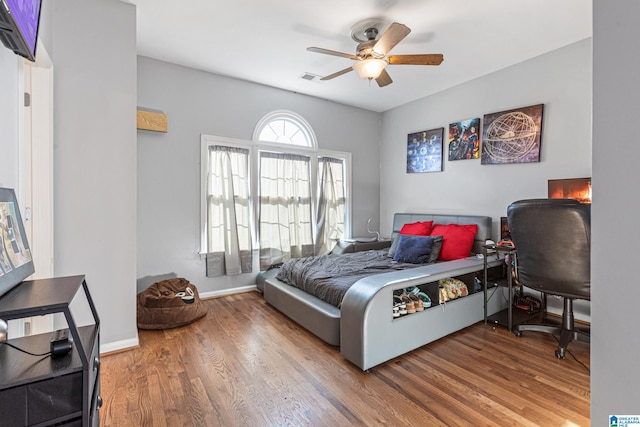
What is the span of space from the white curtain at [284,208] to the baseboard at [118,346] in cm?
179

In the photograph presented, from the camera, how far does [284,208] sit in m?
4.20

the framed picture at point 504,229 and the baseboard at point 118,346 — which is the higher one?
the framed picture at point 504,229

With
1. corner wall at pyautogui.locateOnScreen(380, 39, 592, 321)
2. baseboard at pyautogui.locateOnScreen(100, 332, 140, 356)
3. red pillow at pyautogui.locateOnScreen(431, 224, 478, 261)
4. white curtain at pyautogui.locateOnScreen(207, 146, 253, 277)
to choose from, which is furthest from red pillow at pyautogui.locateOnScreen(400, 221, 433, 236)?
baseboard at pyautogui.locateOnScreen(100, 332, 140, 356)

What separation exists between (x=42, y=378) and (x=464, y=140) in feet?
14.4

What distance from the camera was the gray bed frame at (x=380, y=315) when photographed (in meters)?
2.07

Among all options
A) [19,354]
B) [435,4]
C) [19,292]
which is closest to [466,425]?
[19,354]

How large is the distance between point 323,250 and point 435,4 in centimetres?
331

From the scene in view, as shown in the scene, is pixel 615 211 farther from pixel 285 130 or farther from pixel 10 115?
pixel 285 130

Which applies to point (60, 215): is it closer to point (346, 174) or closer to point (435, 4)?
point (435, 4)

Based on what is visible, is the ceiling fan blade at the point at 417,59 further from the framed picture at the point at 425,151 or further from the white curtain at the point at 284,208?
the white curtain at the point at 284,208

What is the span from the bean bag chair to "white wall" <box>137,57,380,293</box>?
44 centimetres

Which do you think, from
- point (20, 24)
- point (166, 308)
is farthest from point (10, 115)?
point (166, 308)

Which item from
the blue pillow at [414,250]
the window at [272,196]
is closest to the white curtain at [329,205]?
the window at [272,196]

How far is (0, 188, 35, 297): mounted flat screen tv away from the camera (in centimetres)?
99
